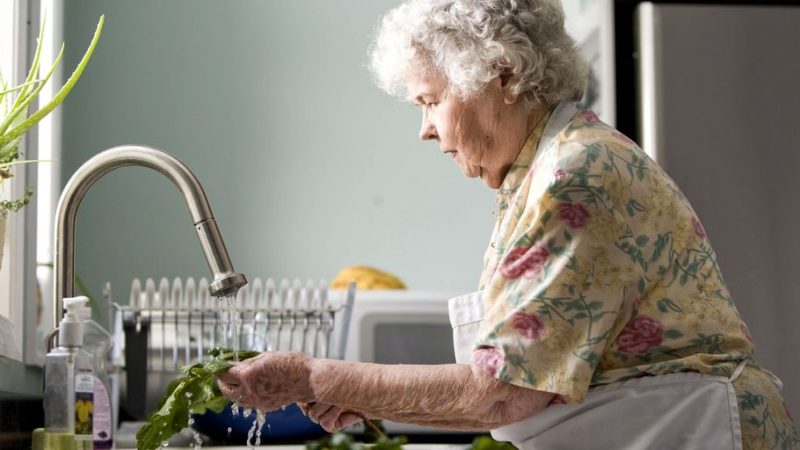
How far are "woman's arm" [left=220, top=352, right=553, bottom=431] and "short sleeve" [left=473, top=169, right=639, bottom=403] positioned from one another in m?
0.04

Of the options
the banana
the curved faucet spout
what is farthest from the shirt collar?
the banana

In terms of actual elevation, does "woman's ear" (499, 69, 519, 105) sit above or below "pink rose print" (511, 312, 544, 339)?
above

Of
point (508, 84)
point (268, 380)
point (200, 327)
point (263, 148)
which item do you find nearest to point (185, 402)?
point (268, 380)

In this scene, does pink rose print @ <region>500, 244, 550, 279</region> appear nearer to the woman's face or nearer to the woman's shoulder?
the woman's shoulder

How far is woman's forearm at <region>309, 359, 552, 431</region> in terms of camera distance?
142 cm

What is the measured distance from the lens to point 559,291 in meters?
1.39

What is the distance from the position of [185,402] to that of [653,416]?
551 mm

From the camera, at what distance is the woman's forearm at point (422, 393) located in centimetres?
142

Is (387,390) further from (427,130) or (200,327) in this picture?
(200,327)

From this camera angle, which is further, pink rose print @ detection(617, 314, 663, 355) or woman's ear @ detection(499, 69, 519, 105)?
woman's ear @ detection(499, 69, 519, 105)

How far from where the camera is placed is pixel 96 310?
327 centimetres

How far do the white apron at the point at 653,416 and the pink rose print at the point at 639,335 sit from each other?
0.04m

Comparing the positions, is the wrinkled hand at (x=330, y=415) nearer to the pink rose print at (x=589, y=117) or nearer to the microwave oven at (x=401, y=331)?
the pink rose print at (x=589, y=117)

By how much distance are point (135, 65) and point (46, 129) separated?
0.52 metres
